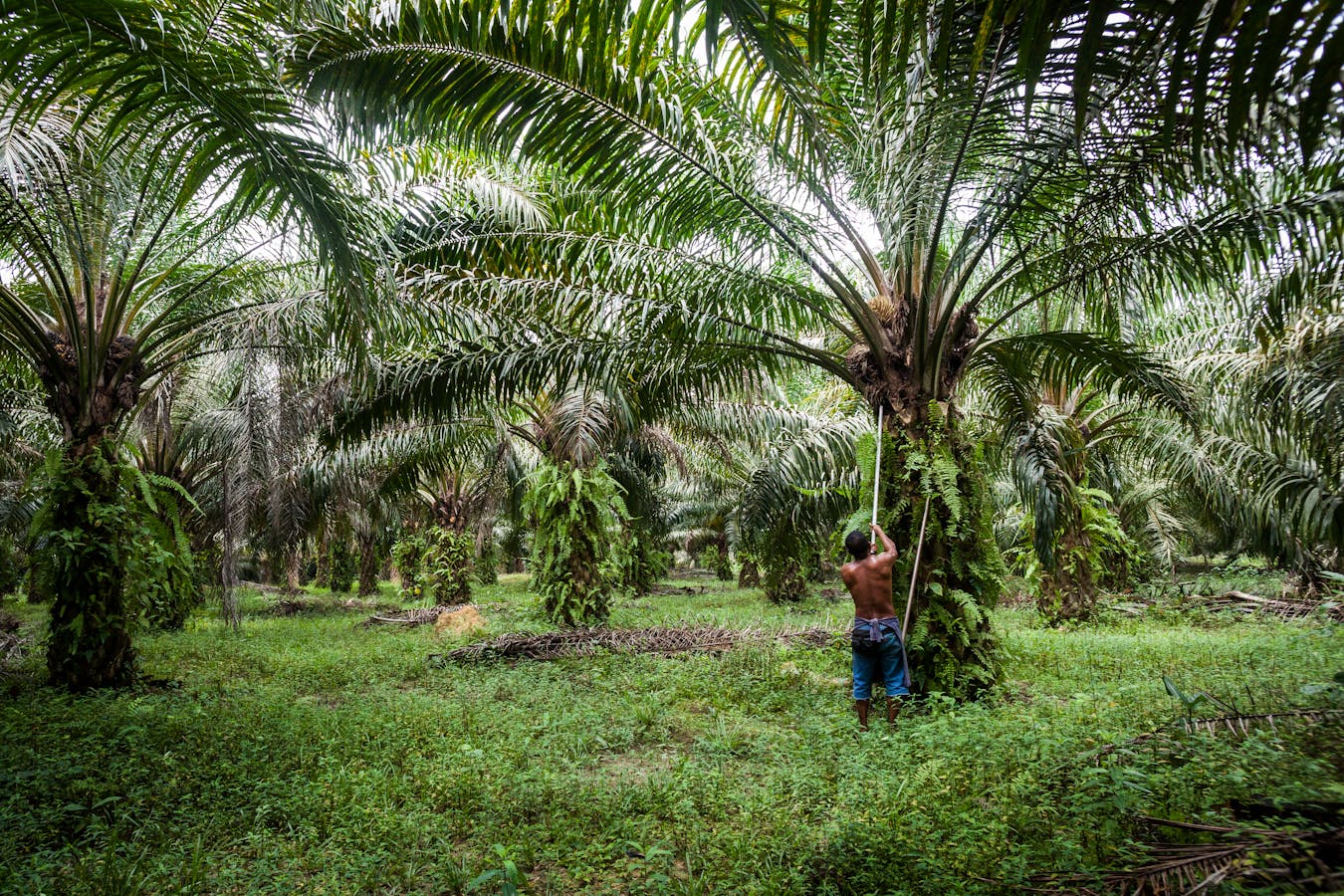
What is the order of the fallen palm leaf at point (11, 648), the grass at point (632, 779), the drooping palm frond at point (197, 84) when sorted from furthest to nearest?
the fallen palm leaf at point (11, 648), the drooping palm frond at point (197, 84), the grass at point (632, 779)

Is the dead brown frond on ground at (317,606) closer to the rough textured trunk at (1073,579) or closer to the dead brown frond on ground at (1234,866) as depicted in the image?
the rough textured trunk at (1073,579)

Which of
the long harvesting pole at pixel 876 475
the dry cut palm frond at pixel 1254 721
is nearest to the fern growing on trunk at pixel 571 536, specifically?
the long harvesting pole at pixel 876 475

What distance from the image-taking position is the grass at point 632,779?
335cm

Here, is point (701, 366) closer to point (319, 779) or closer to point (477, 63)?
point (477, 63)

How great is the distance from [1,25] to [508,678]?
6.34m

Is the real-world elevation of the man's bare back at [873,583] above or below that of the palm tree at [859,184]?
below

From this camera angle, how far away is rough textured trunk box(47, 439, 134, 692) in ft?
23.6

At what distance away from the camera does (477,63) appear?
4.84 metres

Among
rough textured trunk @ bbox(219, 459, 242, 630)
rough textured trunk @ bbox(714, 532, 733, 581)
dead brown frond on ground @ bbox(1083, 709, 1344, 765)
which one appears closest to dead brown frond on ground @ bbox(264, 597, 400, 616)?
rough textured trunk @ bbox(219, 459, 242, 630)

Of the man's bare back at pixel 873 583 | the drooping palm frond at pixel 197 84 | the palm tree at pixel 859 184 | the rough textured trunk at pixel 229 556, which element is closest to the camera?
the drooping palm frond at pixel 197 84

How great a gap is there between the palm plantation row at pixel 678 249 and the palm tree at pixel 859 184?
0.03 metres

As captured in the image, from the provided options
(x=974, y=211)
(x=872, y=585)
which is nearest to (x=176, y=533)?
(x=872, y=585)

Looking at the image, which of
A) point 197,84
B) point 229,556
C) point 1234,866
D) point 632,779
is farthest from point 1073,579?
point 197,84

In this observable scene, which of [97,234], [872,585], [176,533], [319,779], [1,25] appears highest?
[97,234]
